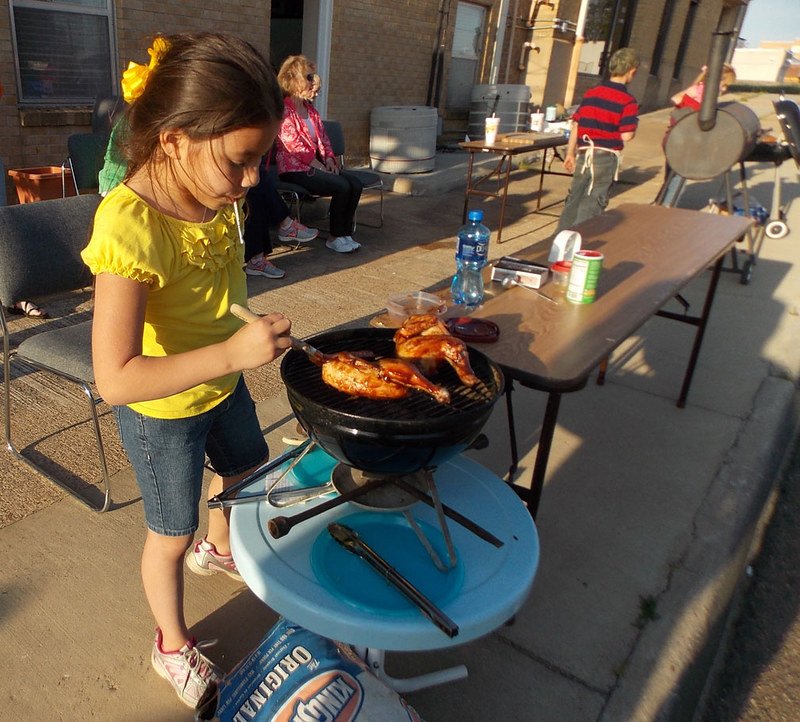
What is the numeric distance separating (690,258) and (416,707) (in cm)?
234

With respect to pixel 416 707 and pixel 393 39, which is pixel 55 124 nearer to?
pixel 393 39

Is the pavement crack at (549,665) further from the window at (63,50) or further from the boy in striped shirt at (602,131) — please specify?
the window at (63,50)

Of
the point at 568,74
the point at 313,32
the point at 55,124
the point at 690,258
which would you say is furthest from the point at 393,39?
the point at 690,258

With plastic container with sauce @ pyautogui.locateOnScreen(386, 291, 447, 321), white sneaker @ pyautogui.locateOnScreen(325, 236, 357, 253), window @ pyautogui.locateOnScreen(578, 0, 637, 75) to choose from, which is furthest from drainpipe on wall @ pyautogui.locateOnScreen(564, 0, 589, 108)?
plastic container with sauce @ pyautogui.locateOnScreen(386, 291, 447, 321)

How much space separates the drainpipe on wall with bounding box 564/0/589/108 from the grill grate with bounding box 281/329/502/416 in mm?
15182

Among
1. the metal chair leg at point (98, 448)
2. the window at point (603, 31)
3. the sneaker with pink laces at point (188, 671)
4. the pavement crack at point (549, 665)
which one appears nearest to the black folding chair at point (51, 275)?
the metal chair leg at point (98, 448)

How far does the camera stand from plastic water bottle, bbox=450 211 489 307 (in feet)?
7.88

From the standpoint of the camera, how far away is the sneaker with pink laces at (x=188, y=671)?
1.87m

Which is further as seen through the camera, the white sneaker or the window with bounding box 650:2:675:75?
the window with bounding box 650:2:675:75

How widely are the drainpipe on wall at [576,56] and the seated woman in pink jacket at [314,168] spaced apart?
10.5 meters

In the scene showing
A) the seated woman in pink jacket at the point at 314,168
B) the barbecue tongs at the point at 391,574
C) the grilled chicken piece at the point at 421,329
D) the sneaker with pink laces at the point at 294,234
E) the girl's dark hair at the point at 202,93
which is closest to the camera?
the barbecue tongs at the point at 391,574

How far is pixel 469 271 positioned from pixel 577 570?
1.27 m

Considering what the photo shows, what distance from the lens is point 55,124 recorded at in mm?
6250

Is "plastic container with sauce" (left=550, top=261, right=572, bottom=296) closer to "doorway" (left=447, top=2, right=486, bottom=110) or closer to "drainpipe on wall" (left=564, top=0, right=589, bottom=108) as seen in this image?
"doorway" (left=447, top=2, right=486, bottom=110)
